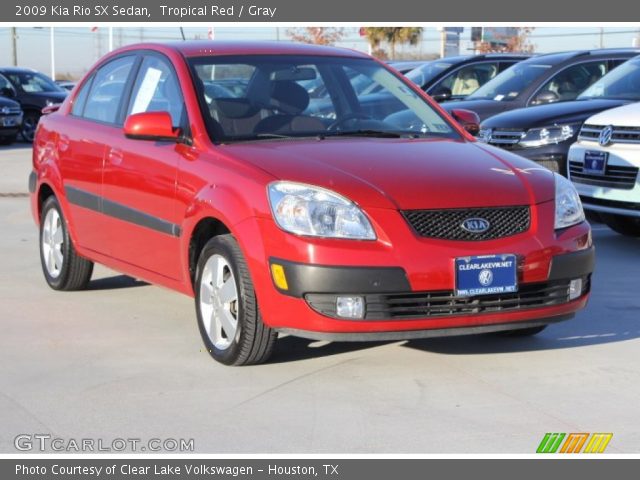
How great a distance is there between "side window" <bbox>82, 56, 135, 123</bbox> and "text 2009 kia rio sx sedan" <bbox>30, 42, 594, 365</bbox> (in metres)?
0.04

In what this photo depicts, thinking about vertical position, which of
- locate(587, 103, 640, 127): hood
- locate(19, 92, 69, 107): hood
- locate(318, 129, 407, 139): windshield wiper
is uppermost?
locate(318, 129, 407, 139): windshield wiper

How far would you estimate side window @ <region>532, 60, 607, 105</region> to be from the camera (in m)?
14.2

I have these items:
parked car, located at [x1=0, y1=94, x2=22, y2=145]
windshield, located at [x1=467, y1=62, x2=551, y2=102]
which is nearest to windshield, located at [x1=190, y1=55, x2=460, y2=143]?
windshield, located at [x1=467, y1=62, x2=551, y2=102]

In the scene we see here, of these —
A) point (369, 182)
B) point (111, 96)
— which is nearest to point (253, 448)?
point (369, 182)

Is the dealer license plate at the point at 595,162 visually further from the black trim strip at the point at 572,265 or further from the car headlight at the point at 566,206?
the black trim strip at the point at 572,265

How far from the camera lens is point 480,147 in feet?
21.6

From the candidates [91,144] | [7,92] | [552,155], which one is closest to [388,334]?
[91,144]

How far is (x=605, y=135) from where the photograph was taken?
9.59 m

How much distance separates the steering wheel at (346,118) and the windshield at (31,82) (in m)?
19.7

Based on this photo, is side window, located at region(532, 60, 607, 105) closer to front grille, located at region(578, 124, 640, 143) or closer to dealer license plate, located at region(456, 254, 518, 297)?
front grille, located at region(578, 124, 640, 143)

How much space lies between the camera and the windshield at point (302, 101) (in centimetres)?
651

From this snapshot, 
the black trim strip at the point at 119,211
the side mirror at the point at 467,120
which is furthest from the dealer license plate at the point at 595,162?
the black trim strip at the point at 119,211

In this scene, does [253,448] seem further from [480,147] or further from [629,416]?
Answer: [480,147]

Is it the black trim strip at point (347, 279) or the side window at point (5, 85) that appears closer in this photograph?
the black trim strip at point (347, 279)
